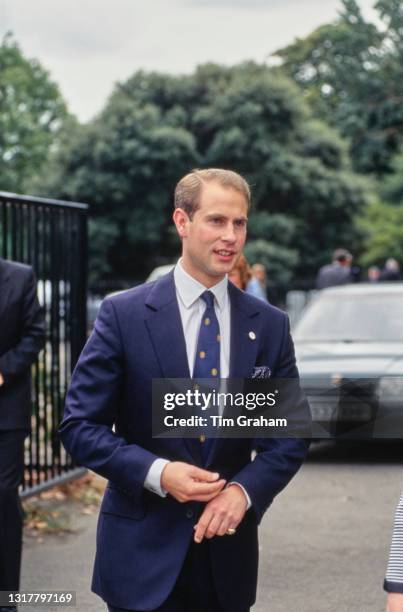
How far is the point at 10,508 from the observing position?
5.57 meters

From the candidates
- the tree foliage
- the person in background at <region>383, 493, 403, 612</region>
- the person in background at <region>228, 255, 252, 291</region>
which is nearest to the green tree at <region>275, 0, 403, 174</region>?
the person in background at <region>228, 255, 252, 291</region>

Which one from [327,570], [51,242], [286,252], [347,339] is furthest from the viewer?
[286,252]

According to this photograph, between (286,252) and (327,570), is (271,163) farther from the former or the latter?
(327,570)

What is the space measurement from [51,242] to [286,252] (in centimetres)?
2876

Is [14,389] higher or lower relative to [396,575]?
lower

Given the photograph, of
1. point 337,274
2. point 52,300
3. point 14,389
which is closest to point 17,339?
point 14,389

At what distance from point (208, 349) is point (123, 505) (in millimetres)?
512

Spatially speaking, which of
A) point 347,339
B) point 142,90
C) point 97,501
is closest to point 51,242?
point 97,501

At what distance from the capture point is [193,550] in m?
3.48

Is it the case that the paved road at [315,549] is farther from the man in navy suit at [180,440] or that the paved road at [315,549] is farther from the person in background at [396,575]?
the person in background at [396,575]

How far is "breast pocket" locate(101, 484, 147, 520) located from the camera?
3451 millimetres

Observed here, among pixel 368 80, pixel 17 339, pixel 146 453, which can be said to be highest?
pixel 368 80

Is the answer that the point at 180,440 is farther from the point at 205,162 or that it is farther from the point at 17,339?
the point at 205,162

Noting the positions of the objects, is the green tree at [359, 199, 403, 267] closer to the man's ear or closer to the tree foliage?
the tree foliage
